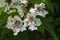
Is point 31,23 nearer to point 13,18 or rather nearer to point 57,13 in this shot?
point 13,18

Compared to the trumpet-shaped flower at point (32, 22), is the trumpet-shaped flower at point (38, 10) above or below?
above

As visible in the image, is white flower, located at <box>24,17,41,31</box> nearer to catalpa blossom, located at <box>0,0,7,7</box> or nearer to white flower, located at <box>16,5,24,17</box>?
white flower, located at <box>16,5,24,17</box>

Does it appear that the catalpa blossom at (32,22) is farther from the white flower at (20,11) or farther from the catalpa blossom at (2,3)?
the catalpa blossom at (2,3)

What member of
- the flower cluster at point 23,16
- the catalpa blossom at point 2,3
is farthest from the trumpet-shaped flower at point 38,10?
the catalpa blossom at point 2,3

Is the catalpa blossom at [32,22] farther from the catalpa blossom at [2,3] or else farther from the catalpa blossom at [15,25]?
the catalpa blossom at [2,3]

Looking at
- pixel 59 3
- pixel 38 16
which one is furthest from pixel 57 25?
pixel 38 16

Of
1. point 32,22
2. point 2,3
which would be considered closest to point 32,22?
point 32,22

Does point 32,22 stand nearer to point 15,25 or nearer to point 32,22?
point 32,22

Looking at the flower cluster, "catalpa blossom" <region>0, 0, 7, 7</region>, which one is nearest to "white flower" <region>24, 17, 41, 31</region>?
the flower cluster
